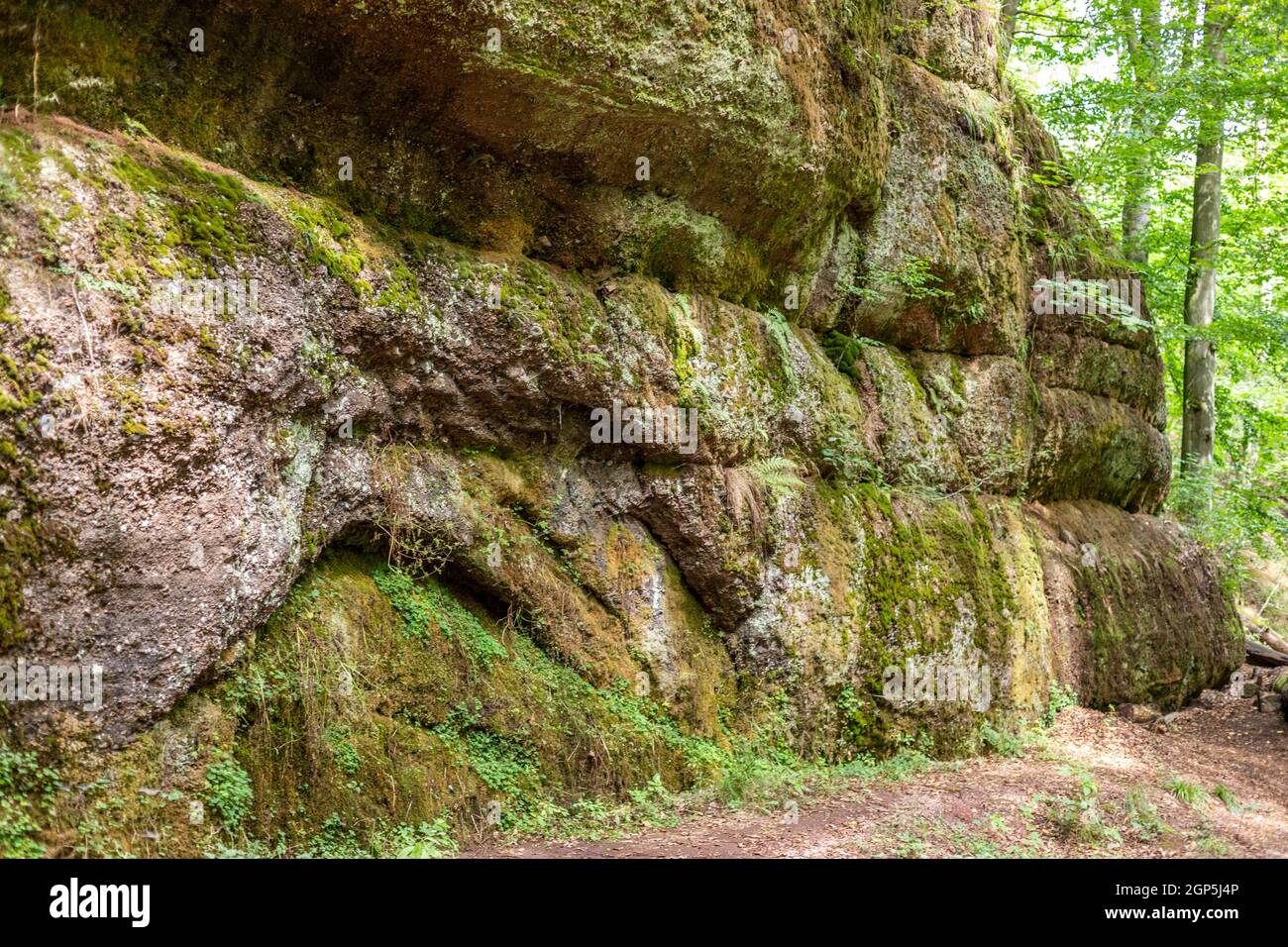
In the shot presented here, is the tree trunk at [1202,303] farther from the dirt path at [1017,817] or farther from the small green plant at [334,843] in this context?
the small green plant at [334,843]

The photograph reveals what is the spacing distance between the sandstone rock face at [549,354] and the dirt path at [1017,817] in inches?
38.4

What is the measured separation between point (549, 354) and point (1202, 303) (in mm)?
15643

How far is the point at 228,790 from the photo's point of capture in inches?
216

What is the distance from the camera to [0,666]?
15.7 feet

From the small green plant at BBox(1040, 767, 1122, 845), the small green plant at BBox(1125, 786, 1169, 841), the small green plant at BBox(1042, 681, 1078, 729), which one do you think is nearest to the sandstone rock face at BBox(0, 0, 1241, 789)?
the small green plant at BBox(1042, 681, 1078, 729)

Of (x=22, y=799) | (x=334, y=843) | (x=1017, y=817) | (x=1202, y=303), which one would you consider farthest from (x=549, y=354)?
(x=1202, y=303)

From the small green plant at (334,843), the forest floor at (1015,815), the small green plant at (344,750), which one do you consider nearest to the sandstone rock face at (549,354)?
the small green plant at (344,750)

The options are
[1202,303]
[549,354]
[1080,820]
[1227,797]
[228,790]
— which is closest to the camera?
[228,790]

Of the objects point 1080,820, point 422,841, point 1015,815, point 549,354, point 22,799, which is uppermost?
point 549,354

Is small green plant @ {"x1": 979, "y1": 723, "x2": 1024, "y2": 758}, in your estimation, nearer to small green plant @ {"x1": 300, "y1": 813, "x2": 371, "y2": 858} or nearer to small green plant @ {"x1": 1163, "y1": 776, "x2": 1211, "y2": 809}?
small green plant @ {"x1": 1163, "y1": 776, "x2": 1211, "y2": 809}

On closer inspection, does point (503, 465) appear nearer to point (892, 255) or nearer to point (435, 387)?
point (435, 387)

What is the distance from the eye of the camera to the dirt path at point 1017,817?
22.2 ft

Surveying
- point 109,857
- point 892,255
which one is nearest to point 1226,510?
point 892,255

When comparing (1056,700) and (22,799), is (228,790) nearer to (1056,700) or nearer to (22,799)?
(22,799)
